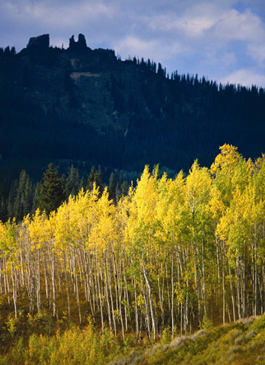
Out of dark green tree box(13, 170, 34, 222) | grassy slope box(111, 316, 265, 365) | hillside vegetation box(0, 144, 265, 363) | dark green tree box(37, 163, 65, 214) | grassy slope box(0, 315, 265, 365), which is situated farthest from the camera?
dark green tree box(13, 170, 34, 222)

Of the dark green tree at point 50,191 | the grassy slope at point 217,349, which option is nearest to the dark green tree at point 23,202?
the dark green tree at point 50,191

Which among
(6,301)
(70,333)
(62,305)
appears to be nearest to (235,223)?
(70,333)

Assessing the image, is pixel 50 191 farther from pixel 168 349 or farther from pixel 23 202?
pixel 23 202

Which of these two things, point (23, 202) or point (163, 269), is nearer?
point (163, 269)

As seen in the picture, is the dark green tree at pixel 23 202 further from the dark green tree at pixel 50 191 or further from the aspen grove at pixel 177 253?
the aspen grove at pixel 177 253

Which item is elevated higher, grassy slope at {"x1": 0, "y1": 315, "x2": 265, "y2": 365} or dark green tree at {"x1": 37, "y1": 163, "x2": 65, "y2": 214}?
dark green tree at {"x1": 37, "y1": 163, "x2": 65, "y2": 214}

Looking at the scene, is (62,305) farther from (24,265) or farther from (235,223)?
(235,223)

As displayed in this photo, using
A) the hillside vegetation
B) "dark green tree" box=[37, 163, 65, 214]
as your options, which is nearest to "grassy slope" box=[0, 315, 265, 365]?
the hillside vegetation

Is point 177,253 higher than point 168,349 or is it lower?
higher

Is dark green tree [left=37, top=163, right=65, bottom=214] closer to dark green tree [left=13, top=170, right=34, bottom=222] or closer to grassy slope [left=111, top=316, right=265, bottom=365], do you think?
dark green tree [left=13, top=170, right=34, bottom=222]

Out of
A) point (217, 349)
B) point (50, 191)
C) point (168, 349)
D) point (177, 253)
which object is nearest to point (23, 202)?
point (50, 191)

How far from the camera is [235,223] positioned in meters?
22.0

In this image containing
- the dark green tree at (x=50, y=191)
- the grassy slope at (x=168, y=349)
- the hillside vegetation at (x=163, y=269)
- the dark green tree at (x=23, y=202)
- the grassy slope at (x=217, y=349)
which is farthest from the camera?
the dark green tree at (x=23, y=202)

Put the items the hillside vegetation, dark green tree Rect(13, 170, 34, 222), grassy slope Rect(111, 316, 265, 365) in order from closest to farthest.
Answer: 1. grassy slope Rect(111, 316, 265, 365)
2. the hillside vegetation
3. dark green tree Rect(13, 170, 34, 222)
